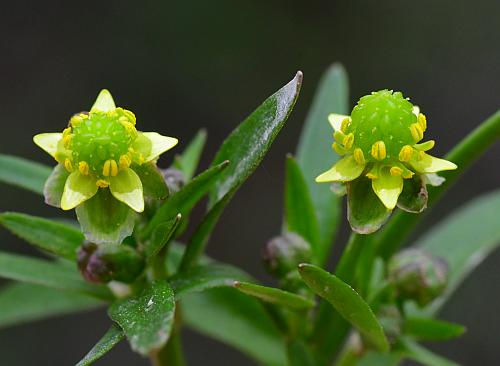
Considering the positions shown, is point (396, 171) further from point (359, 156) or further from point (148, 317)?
point (148, 317)

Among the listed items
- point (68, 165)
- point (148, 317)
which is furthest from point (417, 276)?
point (68, 165)

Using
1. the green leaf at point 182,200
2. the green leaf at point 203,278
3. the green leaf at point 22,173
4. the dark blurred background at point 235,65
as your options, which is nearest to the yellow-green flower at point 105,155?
the green leaf at point 182,200

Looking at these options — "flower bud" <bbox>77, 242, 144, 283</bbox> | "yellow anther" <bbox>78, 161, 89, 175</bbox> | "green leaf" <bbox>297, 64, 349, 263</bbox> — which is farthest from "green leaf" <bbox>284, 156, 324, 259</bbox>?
"yellow anther" <bbox>78, 161, 89, 175</bbox>

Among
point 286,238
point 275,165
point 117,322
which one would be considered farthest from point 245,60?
point 117,322

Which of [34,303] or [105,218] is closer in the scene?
[105,218]

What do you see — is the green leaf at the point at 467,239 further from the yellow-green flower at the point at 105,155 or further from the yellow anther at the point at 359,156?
the yellow-green flower at the point at 105,155
